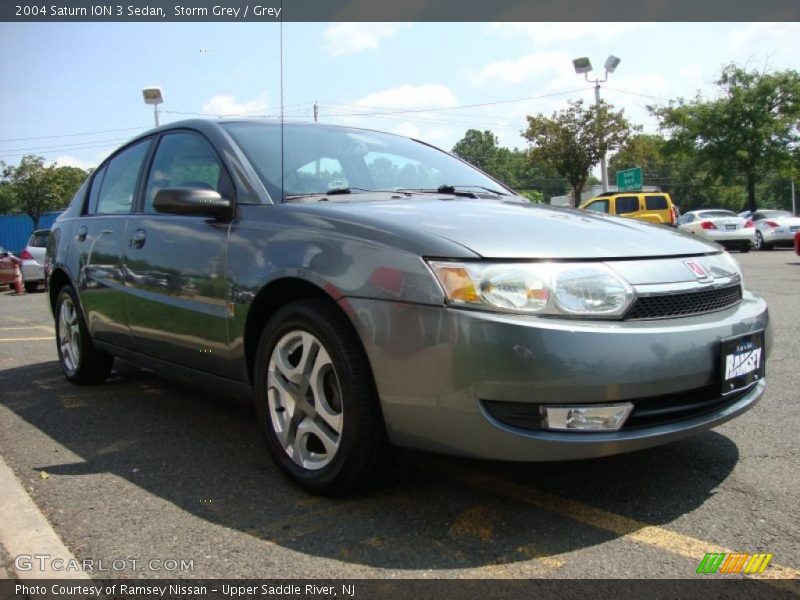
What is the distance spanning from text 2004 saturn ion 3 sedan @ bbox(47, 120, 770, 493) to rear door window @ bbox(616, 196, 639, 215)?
17.5 meters

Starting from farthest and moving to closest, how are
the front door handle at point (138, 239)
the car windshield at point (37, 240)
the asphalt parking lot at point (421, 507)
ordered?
the car windshield at point (37, 240) < the front door handle at point (138, 239) < the asphalt parking lot at point (421, 507)

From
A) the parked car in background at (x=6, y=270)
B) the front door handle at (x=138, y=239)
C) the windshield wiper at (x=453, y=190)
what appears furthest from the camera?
the parked car in background at (x=6, y=270)

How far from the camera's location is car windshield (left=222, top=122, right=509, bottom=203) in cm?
317

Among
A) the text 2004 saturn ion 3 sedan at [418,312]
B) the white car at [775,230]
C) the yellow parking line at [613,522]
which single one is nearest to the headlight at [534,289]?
the text 2004 saturn ion 3 sedan at [418,312]

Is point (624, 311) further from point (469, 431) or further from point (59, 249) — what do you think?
point (59, 249)

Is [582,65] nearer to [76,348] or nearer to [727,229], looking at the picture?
[727,229]

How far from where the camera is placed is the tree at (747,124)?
2734 centimetres

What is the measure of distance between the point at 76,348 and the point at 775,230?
19.8m

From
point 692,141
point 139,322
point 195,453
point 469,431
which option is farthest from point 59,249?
point 692,141

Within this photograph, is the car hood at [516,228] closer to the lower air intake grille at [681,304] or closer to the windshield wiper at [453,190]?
the lower air intake grille at [681,304]

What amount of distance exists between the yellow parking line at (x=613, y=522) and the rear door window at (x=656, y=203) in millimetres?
18707

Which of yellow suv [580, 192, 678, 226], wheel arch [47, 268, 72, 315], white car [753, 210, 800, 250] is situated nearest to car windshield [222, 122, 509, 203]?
wheel arch [47, 268, 72, 315]

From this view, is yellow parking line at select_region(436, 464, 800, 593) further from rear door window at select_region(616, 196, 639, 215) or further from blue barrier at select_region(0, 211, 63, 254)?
blue barrier at select_region(0, 211, 63, 254)

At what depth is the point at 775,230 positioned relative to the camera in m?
19.6
